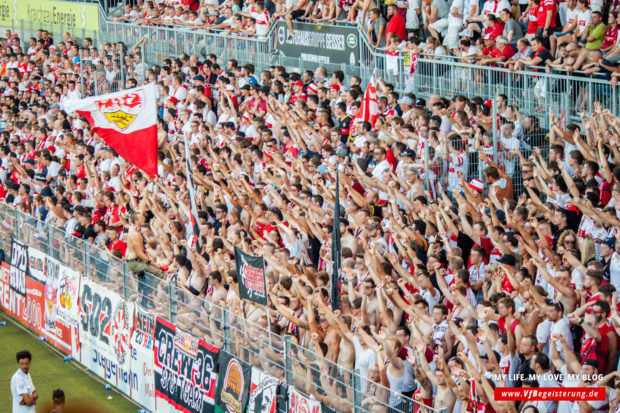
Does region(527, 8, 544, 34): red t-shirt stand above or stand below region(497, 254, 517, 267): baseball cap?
above

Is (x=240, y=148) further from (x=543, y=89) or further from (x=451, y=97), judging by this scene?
(x=543, y=89)

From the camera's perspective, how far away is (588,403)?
950cm

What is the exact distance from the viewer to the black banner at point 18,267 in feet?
59.9

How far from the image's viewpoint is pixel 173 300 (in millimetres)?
14188

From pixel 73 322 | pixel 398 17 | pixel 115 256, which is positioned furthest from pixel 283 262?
pixel 398 17

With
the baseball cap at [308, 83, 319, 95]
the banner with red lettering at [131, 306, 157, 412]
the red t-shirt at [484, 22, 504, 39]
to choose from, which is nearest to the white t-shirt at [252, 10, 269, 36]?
the baseball cap at [308, 83, 319, 95]

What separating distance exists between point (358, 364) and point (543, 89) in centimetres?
618

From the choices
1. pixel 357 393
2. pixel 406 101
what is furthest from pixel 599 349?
pixel 406 101

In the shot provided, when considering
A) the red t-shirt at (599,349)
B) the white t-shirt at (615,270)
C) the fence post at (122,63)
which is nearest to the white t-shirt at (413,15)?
the fence post at (122,63)

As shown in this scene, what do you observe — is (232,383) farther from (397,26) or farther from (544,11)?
(397,26)

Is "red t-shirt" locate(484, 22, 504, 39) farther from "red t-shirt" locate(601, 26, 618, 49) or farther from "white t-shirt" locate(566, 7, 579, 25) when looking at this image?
"red t-shirt" locate(601, 26, 618, 49)

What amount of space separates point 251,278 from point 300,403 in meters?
1.73

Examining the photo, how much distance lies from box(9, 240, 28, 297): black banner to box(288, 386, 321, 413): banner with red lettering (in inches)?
308

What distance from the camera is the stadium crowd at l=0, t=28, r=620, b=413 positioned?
10.6m
